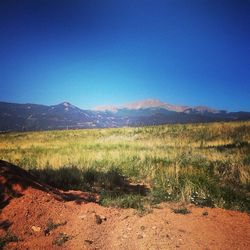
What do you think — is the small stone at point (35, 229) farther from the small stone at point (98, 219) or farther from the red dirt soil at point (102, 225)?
the small stone at point (98, 219)

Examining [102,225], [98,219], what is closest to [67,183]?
[98,219]

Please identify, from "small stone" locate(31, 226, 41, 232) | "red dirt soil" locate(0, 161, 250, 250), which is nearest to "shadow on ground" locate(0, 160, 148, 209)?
"red dirt soil" locate(0, 161, 250, 250)

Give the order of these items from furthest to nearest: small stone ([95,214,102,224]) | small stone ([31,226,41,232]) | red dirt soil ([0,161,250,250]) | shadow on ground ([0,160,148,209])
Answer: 1. shadow on ground ([0,160,148,209])
2. small stone ([95,214,102,224])
3. small stone ([31,226,41,232])
4. red dirt soil ([0,161,250,250])

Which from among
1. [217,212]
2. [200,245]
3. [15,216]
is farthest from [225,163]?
[15,216]

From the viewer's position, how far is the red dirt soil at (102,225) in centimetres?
543

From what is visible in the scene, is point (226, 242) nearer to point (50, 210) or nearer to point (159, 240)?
point (159, 240)

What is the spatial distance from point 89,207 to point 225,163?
23.9 ft

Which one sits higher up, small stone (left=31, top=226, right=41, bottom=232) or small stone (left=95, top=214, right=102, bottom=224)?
small stone (left=95, top=214, right=102, bottom=224)

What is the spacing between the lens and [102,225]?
6207mm

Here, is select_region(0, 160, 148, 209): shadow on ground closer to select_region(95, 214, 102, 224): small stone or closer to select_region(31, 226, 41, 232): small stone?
select_region(95, 214, 102, 224): small stone

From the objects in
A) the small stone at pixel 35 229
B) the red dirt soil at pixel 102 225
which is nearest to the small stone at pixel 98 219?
the red dirt soil at pixel 102 225

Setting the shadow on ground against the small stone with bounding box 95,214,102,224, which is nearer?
the small stone with bounding box 95,214,102,224

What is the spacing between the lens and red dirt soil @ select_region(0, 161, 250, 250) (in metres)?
5.43

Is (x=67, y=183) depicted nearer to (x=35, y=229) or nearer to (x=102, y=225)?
(x=35, y=229)
